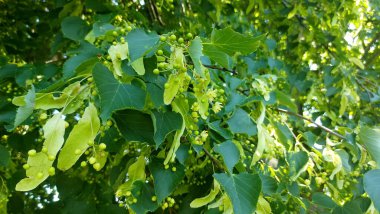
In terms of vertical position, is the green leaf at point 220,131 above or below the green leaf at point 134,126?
below

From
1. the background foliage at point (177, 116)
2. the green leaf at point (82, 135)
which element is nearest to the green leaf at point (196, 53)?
the background foliage at point (177, 116)

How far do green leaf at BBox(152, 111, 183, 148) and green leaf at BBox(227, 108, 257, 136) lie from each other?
A: 1.05ft

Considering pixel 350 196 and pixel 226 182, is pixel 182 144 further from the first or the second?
pixel 350 196

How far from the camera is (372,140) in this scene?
1.50m

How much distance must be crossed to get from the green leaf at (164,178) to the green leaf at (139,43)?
0.38 m

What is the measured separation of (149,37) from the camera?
1.09 meters

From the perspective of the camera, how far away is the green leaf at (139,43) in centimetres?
103

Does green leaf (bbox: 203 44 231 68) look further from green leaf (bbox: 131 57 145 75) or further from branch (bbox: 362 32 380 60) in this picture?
branch (bbox: 362 32 380 60)

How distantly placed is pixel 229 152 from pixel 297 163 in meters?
0.41

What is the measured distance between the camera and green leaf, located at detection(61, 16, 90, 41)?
6.16 ft

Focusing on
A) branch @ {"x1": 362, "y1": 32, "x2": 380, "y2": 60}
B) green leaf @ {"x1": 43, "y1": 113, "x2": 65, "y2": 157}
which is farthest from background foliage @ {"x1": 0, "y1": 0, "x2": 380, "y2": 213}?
branch @ {"x1": 362, "y1": 32, "x2": 380, "y2": 60}

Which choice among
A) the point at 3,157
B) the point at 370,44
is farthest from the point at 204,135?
the point at 370,44

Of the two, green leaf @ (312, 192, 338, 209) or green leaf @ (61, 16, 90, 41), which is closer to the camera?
green leaf @ (312, 192, 338, 209)

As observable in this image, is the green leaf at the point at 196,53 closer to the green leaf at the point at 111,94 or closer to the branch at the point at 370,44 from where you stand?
the green leaf at the point at 111,94
